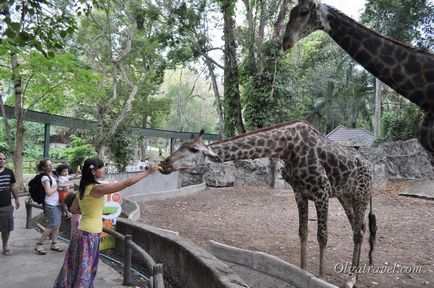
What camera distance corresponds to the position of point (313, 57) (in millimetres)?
34562

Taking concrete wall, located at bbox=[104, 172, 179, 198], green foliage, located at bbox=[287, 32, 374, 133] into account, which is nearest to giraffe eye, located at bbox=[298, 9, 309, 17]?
concrete wall, located at bbox=[104, 172, 179, 198]

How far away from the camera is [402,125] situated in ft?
63.2

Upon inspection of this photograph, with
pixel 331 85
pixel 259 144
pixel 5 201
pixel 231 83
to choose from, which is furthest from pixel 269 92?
pixel 331 85

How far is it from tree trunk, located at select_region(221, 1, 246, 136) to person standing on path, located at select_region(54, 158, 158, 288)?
14.1 metres

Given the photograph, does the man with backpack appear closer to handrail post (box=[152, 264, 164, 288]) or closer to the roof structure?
handrail post (box=[152, 264, 164, 288])

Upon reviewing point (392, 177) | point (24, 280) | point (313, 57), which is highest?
point (313, 57)

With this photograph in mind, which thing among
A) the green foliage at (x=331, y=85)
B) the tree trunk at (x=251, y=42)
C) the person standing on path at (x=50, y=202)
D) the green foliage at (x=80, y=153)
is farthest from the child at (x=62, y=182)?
the green foliage at (x=331, y=85)

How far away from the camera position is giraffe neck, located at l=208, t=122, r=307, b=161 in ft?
16.6

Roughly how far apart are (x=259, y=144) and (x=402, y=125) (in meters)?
16.5

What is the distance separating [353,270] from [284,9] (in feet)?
40.6

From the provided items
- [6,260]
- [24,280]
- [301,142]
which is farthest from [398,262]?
[6,260]

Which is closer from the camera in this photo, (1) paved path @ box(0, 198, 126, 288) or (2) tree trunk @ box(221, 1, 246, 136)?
(1) paved path @ box(0, 198, 126, 288)

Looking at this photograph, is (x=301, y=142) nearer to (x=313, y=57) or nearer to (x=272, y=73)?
(x=272, y=73)

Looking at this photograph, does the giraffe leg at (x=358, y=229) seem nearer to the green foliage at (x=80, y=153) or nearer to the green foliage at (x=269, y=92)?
the green foliage at (x=269, y=92)
